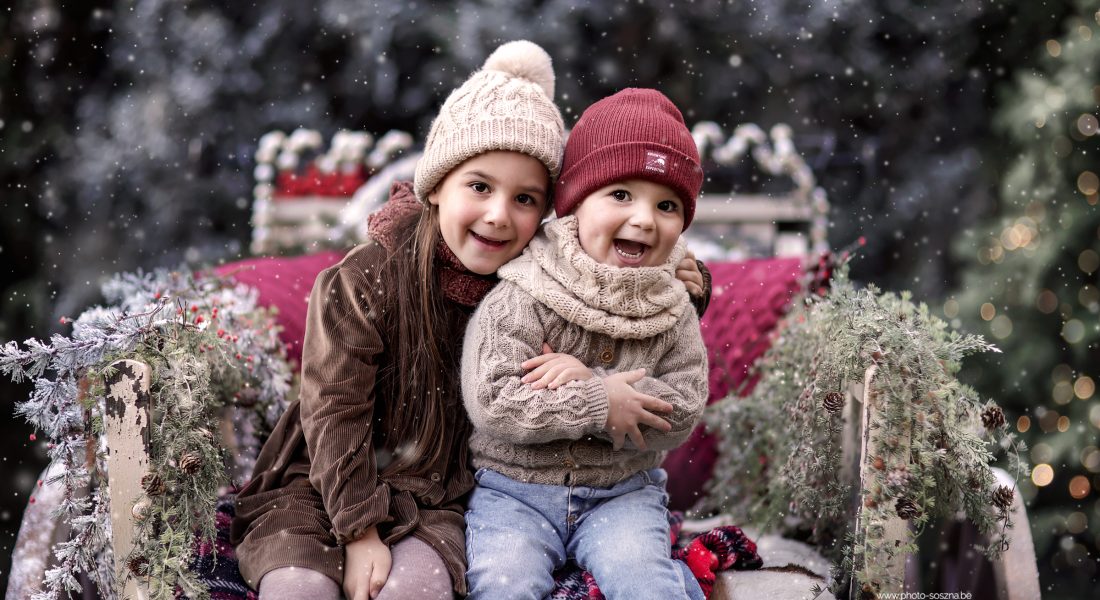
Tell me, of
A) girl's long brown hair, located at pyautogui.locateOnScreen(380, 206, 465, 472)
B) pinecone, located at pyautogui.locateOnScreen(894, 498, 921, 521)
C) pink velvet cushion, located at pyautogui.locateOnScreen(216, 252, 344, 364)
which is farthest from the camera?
pink velvet cushion, located at pyautogui.locateOnScreen(216, 252, 344, 364)

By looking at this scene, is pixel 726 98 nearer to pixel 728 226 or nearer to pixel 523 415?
pixel 728 226

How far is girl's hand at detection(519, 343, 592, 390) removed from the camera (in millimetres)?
1814

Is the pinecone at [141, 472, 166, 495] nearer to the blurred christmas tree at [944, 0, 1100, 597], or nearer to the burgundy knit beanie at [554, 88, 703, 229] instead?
the burgundy knit beanie at [554, 88, 703, 229]

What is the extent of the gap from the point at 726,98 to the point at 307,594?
143 inches

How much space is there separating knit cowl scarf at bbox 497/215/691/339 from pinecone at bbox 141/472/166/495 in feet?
2.55

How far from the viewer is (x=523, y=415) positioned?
1795 mm

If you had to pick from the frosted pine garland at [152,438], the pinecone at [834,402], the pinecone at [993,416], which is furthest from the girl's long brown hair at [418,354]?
the pinecone at [993,416]

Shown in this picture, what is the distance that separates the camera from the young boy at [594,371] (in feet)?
5.93

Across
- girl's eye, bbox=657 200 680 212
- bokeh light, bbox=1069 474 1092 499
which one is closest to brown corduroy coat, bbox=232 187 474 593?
girl's eye, bbox=657 200 680 212

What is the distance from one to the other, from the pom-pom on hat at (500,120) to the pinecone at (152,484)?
0.79m

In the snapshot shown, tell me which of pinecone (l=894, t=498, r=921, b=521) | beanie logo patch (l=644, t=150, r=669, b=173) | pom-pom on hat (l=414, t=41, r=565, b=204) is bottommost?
pinecone (l=894, t=498, r=921, b=521)

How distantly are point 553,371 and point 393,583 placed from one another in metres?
0.50

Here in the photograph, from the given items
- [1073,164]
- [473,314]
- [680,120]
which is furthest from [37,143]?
[1073,164]

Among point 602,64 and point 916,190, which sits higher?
point 602,64
